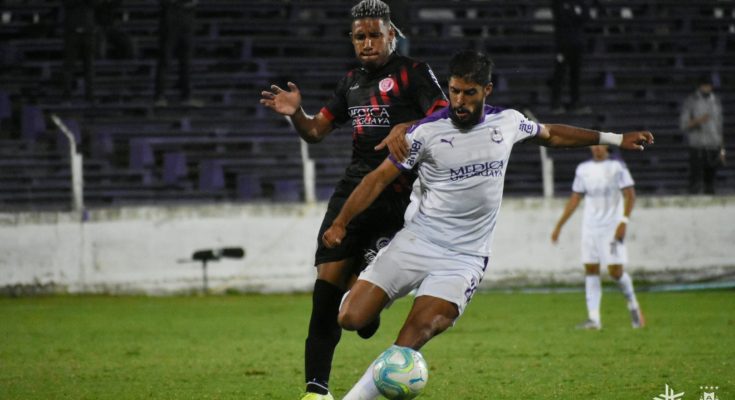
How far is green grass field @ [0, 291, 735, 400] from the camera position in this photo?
8531 millimetres

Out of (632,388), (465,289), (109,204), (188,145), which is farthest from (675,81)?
(465,289)

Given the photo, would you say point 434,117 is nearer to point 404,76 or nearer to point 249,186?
point 404,76

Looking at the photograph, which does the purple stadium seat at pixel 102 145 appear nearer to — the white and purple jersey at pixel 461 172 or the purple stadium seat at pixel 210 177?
the purple stadium seat at pixel 210 177

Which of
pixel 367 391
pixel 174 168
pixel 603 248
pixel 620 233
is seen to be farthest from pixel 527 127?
pixel 174 168

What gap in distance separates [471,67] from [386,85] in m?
0.77

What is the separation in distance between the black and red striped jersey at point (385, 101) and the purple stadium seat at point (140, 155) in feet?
35.7

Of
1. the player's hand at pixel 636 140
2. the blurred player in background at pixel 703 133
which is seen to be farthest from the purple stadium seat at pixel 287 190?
the player's hand at pixel 636 140

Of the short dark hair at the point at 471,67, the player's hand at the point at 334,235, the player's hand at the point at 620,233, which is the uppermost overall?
the short dark hair at the point at 471,67

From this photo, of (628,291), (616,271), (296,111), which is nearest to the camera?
(296,111)

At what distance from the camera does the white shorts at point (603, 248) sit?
13617 mm

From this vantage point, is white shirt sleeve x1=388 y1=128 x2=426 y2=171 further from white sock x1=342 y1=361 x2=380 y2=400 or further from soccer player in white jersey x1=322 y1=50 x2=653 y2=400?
white sock x1=342 y1=361 x2=380 y2=400

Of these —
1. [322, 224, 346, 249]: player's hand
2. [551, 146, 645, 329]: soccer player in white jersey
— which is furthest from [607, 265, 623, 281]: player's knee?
[322, 224, 346, 249]: player's hand

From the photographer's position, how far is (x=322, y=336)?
7270mm

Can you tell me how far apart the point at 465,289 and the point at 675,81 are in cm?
1739
